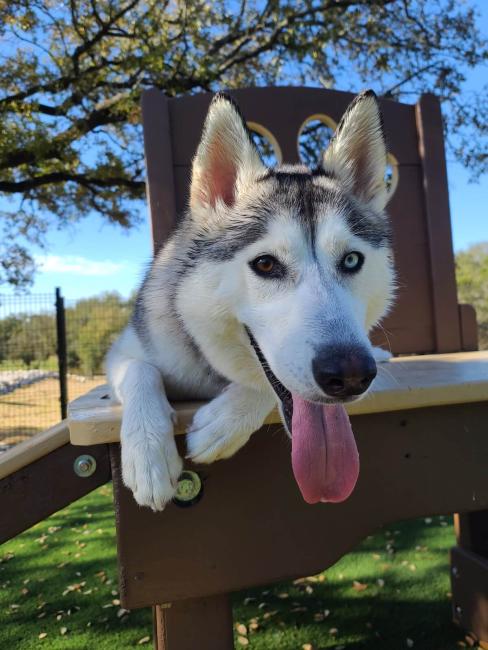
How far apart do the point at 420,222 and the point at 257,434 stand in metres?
2.58

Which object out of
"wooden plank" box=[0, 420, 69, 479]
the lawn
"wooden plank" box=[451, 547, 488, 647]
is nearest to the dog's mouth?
"wooden plank" box=[0, 420, 69, 479]

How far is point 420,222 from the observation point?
3.52 meters

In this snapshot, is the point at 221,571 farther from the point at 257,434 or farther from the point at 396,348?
the point at 396,348

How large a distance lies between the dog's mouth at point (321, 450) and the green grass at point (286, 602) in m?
1.77

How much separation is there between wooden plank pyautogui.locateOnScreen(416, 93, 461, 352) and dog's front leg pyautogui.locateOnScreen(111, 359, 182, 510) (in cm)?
260

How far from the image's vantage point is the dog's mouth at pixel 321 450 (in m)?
1.34

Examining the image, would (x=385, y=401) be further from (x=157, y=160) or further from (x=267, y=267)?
(x=157, y=160)

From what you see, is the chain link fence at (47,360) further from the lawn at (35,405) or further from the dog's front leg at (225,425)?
the dog's front leg at (225,425)

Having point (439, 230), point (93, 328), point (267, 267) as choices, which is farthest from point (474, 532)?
point (93, 328)

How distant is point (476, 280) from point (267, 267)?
55.4 feet

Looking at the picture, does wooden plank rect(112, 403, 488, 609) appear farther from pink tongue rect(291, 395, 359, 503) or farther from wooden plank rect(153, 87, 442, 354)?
wooden plank rect(153, 87, 442, 354)

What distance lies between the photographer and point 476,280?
16453 millimetres

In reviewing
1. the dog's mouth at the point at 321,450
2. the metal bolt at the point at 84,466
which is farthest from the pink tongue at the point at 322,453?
the metal bolt at the point at 84,466

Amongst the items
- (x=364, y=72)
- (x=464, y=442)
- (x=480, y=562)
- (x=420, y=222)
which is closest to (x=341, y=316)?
(x=464, y=442)
